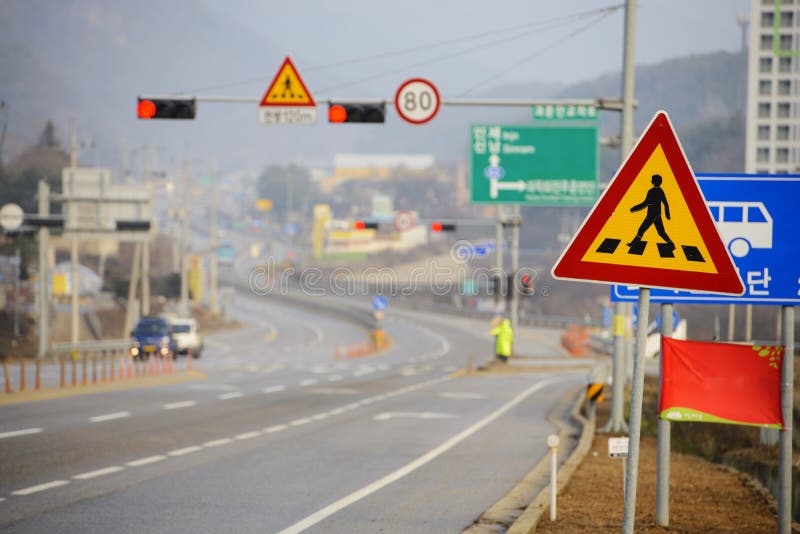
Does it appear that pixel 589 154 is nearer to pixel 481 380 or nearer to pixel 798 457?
pixel 481 380

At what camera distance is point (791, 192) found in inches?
417

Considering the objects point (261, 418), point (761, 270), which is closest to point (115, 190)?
point (261, 418)

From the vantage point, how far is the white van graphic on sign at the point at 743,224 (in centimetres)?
1069

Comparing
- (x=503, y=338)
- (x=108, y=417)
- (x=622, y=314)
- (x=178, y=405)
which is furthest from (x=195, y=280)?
(x=622, y=314)

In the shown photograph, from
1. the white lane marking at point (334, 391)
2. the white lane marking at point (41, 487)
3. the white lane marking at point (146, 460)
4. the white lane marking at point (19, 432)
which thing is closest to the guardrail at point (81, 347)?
the white lane marking at point (334, 391)

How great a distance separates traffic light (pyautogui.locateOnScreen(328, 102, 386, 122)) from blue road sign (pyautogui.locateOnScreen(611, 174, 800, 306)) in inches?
462

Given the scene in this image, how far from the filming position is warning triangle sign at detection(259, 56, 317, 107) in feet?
67.8

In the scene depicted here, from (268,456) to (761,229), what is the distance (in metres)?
8.99

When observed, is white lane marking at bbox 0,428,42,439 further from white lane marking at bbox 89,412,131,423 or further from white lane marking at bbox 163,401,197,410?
white lane marking at bbox 163,401,197,410

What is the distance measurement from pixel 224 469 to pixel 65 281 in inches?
2493

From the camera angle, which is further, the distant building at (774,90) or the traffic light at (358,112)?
the distant building at (774,90)

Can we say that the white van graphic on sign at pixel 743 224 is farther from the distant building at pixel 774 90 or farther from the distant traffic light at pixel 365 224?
the distant building at pixel 774 90

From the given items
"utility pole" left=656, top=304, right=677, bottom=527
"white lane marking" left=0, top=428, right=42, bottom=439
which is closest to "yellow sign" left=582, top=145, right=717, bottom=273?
"utility pole" left=656, top=304, right=677, bottom=527

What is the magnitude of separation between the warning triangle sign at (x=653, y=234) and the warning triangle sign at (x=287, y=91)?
13.7 m
